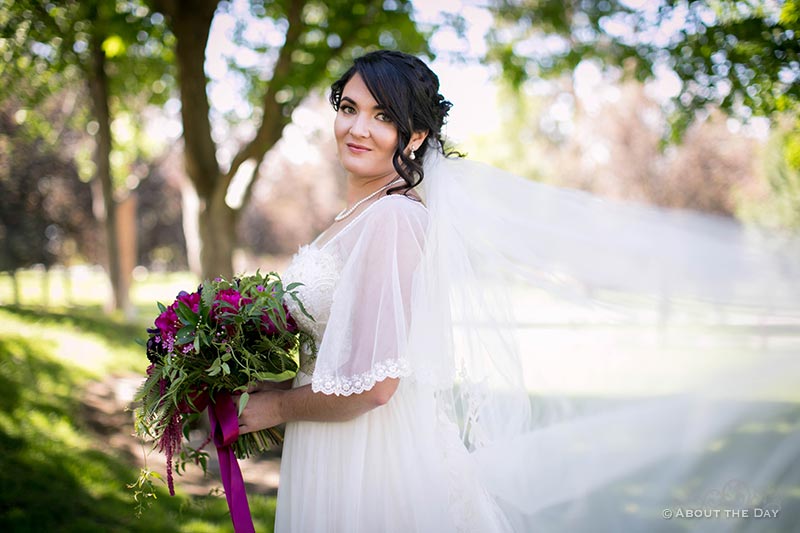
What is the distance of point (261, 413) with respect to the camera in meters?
2.35

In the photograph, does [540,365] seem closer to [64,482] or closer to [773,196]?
[64,482]

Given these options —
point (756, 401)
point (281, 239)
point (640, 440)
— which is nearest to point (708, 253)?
point (756, 401)

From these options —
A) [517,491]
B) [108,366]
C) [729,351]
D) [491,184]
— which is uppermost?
[491,184]

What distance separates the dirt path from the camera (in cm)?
591

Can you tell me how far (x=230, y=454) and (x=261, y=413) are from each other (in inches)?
8.2

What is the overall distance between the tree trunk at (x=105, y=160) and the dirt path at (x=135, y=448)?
13.5 feet

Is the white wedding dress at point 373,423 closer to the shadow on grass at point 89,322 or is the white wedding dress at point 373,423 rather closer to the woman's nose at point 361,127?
the woman's nose at point 361,127

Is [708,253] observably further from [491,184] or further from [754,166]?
[754,166]

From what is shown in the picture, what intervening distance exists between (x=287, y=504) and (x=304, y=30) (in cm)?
492

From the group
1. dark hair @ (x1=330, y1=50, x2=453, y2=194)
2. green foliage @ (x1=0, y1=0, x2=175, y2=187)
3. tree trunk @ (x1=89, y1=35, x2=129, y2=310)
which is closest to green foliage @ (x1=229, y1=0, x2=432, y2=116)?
green foliage @ (x1=0, y1=0, x2=175, y2=187)

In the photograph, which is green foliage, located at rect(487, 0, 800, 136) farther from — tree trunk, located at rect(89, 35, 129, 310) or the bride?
tree trunk, located at rect(89, 35, 129, 310)

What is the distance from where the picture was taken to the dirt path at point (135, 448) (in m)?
5.91

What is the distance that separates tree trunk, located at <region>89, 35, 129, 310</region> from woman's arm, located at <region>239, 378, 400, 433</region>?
7.05 metres

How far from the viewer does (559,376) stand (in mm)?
3113
